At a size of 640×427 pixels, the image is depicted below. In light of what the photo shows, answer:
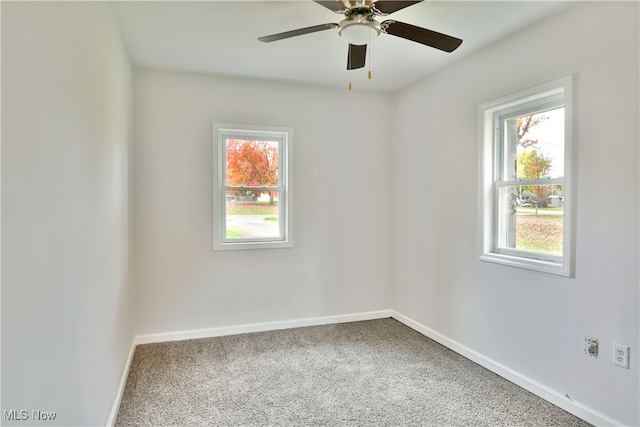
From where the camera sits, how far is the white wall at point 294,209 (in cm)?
345

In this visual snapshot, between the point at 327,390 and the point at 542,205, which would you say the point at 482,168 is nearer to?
the point at 542,205

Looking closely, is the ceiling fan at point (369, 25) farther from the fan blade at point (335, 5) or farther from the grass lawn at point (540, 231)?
the grass lawn at point (540, 231)

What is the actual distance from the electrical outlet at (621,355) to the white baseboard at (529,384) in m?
0.34

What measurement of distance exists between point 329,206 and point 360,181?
460 mm

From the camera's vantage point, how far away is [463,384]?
2682 millimetres

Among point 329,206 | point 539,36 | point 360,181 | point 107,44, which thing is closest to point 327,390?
point 329,206

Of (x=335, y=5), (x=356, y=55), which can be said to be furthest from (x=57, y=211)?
(x=356, y=55)

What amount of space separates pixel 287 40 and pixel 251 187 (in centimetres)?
151

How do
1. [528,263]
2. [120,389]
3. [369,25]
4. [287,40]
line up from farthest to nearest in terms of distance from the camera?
[287,40] < [528,263] < [120,389] < [369,25]

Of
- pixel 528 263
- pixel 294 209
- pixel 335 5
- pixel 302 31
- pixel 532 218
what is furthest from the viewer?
pixel 294 209

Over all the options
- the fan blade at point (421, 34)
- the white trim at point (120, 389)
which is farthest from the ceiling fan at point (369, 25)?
the white trim at point (120, 389)

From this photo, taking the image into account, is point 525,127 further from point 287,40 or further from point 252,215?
point 252,215

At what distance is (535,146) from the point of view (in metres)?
2.68

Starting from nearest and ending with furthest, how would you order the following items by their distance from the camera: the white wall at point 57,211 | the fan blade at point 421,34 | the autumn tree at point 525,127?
the white wall at point 57,211
the fan blade at point 421,34
the autumn tree at point 525,127
